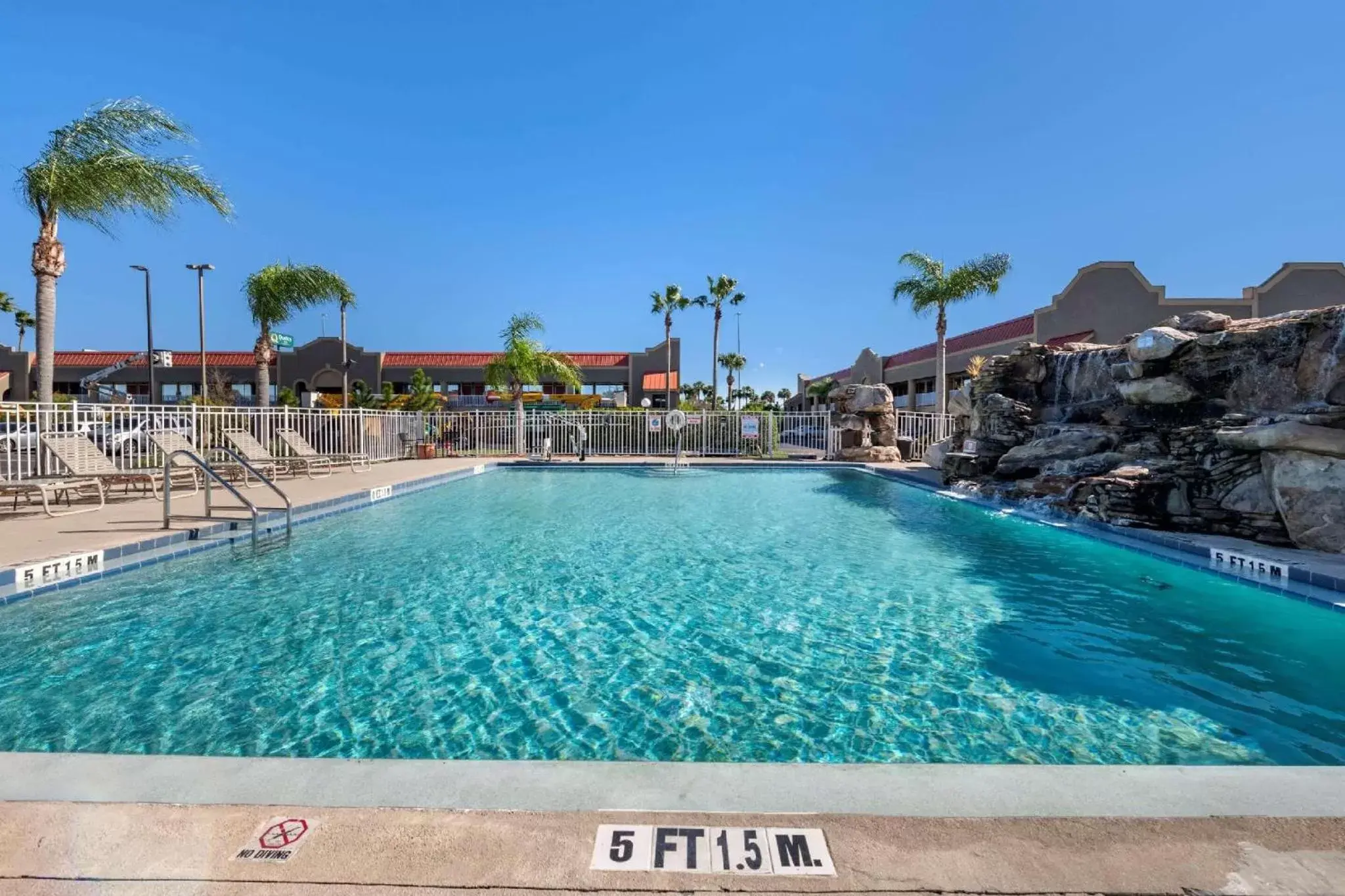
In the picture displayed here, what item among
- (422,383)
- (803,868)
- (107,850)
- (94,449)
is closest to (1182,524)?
(803,868)

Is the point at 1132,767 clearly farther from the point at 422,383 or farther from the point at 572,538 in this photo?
the point at 422,383

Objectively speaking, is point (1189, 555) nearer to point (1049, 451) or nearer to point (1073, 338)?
point (1049, 451)

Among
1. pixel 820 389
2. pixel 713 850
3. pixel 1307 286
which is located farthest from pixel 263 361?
pixel 1307 286

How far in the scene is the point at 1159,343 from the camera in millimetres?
10078

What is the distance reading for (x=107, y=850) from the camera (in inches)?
69.3

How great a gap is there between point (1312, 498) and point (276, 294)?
25.1m

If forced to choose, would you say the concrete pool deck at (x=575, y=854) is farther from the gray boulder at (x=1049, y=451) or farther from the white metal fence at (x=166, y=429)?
the gray boulder at (x=1049, y=451)

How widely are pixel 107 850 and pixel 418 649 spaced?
7.24 ft

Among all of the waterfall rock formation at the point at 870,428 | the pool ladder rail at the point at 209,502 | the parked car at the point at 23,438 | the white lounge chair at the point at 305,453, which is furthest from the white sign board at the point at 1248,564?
the white lounge chair at the point at 305,453

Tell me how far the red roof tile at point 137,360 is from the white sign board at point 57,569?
3911 cm

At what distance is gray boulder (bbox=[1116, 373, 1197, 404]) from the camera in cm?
999

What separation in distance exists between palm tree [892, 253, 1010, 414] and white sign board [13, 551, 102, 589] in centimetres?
2279

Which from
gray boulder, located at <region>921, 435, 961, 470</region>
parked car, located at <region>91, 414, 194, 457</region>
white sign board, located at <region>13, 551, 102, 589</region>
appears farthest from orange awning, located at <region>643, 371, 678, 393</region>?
white sign board, located at <region>13, 551, 102, 589</region>

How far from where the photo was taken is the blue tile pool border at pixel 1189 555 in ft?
16.6
